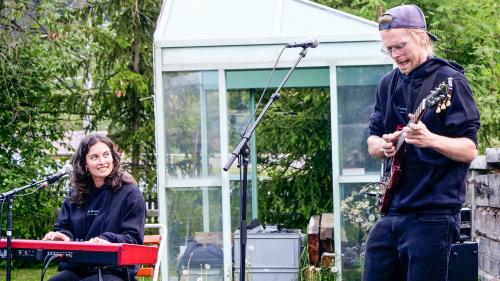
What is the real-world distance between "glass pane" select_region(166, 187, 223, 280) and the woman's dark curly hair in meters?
2.31

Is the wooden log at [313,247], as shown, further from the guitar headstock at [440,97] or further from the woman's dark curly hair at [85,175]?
the guitar headstock at [440,97]

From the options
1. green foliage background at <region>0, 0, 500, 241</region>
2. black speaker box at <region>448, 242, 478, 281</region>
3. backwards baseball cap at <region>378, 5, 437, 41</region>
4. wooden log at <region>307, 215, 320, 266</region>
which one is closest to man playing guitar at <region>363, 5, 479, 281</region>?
backwards baseball cap at <region>378, 5, 437, 41</region>

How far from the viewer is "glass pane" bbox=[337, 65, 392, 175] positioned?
7.16 m

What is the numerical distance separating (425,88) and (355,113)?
4048mm

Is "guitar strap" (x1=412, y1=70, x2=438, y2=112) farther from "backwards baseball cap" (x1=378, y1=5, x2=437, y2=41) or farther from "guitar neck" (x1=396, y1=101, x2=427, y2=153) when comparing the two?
"backwards baseball cap" (x1=378, y1=5, x2=437, y2=41)

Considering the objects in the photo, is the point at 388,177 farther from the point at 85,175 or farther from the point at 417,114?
the point at 85,175

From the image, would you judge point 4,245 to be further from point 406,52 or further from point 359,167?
point 359,167

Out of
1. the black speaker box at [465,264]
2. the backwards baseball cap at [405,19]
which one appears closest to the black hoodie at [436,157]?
the backwards baseball cap at [405,19]

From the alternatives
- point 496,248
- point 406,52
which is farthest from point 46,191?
point 406,52

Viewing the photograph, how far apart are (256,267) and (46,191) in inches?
181

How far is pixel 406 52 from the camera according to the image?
126 inches

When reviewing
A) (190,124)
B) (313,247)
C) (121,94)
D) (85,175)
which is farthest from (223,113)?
(121,94)

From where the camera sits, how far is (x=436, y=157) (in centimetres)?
312

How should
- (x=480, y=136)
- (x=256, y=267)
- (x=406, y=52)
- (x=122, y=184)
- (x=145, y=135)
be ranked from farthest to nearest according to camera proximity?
(x=145, y=135)
(x=480, y=136)
(x=256, y=267)
(x=122, y=184)
(x=406, y=52)
